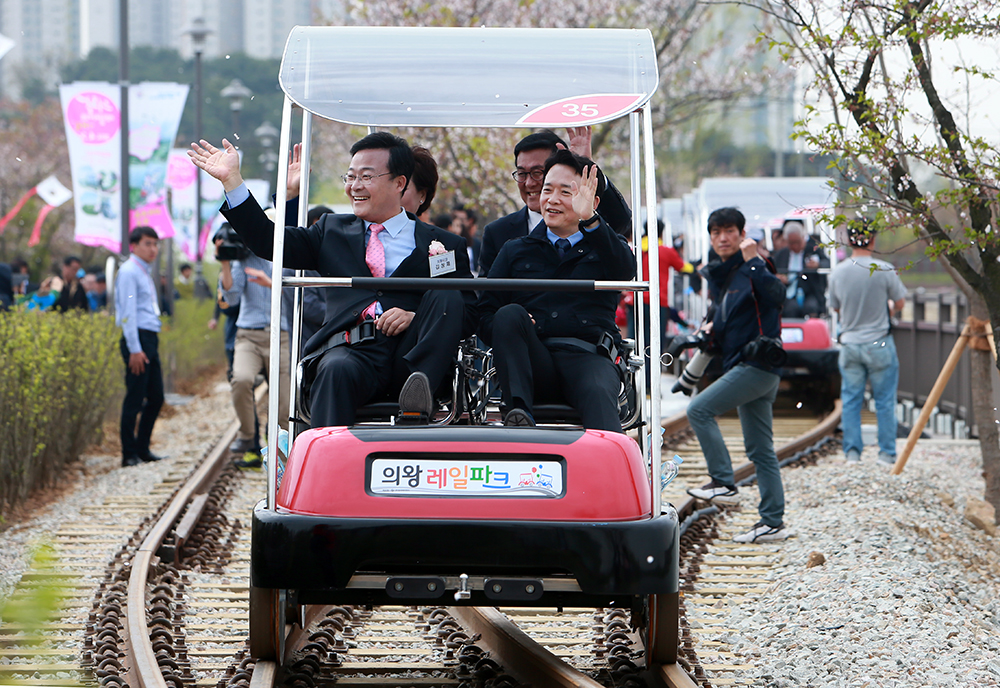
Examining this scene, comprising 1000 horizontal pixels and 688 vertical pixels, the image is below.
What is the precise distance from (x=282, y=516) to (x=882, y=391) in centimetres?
757

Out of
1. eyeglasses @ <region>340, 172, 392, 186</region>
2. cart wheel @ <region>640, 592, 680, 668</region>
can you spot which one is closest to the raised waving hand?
eyeglasses @ <region>340, 172, 392, 186</region>

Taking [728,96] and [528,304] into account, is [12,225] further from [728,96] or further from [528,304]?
[528,304]

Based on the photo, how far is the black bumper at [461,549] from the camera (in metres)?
4.11

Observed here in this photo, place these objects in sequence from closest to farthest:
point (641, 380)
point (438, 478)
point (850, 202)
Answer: point (438, 478), point (641, 380), point (850, 202)

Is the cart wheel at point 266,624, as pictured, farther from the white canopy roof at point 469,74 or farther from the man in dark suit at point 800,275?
the man in dark suit at point 800,275

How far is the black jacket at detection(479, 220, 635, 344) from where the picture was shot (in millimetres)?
5000

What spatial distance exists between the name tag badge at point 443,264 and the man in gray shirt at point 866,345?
6307 mm

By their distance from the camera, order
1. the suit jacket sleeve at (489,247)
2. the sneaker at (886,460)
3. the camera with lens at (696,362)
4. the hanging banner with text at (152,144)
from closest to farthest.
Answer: the suit jacket sleeve at (489,247)
the camera with lens at (696,362)
the sneaker at (886,460)
the hanging banner with text at (152,144)

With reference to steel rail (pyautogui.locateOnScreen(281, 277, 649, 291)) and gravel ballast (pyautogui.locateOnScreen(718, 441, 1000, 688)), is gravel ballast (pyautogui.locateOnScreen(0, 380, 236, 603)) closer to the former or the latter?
steel rail (pyautogui.locateOnScreen(281, 277, 649, 291))

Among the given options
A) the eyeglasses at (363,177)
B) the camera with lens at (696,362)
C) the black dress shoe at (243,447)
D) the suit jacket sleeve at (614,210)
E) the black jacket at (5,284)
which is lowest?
the black dress shoe at (243,447)

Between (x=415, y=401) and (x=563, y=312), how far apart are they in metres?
0.87

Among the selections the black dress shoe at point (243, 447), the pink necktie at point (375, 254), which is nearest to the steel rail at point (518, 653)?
the pink necktie at point (375, 254)

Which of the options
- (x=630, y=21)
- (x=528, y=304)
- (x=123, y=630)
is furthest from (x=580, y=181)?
(x=630, y=21)

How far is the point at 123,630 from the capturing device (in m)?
5.54
